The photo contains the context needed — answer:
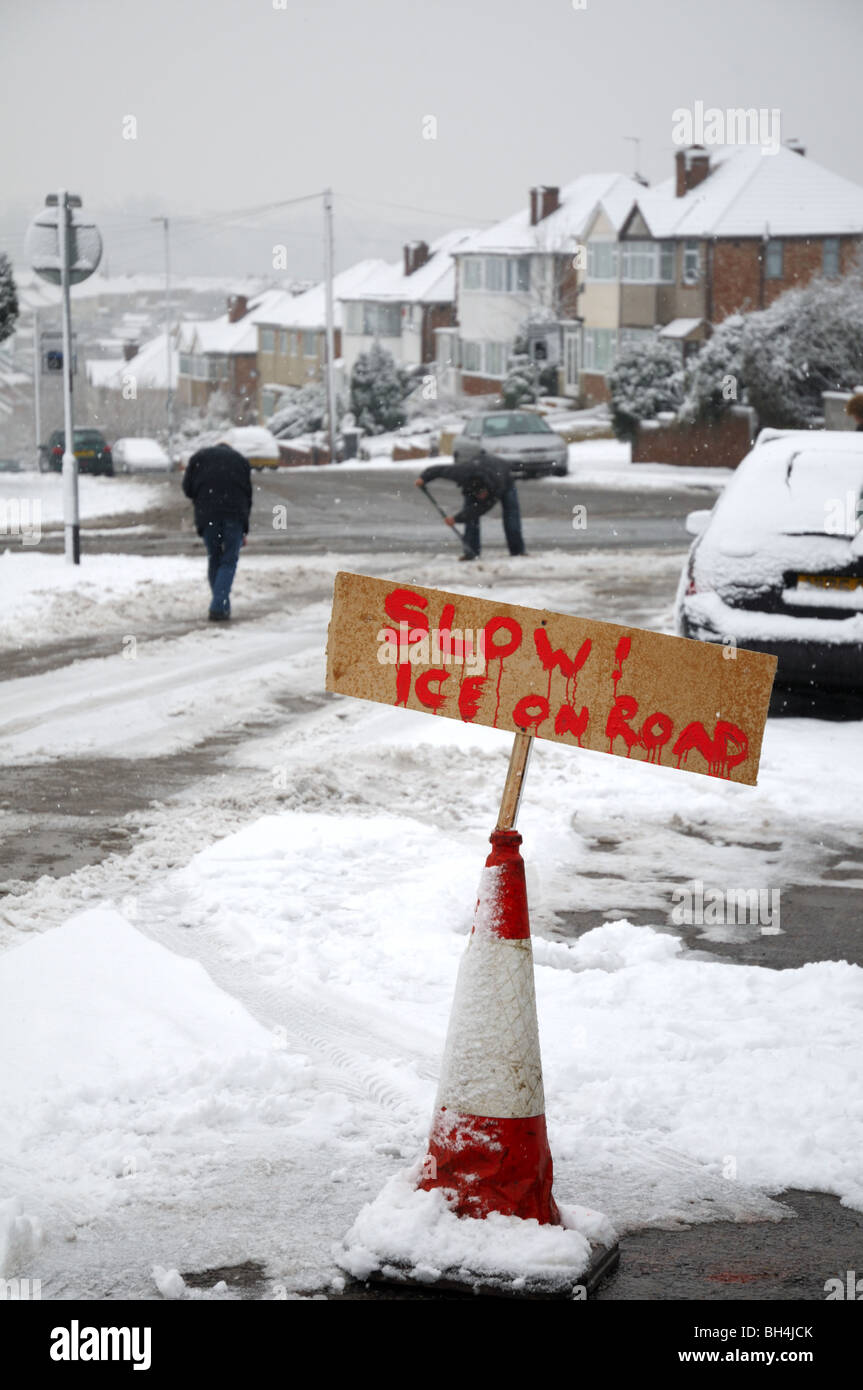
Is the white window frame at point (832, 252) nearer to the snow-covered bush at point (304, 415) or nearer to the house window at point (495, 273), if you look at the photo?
the house window at point (495, 273)

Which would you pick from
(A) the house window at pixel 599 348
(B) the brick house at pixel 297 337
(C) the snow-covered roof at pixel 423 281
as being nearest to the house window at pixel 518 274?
(A) the house window at pixel 599 348

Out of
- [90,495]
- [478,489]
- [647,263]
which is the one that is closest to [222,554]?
[478,489]

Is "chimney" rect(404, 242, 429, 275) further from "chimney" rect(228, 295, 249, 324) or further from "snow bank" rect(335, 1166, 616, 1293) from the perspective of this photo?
"snow bank" rect(335, 1166, 616, 1293)

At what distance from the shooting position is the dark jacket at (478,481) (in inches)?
681

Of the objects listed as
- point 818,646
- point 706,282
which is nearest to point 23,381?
point 706,282

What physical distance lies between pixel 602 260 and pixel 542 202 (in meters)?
9.26

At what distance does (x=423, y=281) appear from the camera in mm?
83438

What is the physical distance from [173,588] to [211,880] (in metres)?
9.28

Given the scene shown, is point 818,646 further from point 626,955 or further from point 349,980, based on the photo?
point 349,980

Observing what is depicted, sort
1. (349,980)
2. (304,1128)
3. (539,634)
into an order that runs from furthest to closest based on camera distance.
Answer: (349,980) → (304,1128) → (539,634)

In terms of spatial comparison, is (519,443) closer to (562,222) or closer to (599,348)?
(599,348)

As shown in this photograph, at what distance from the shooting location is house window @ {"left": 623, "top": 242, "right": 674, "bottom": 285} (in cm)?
5997

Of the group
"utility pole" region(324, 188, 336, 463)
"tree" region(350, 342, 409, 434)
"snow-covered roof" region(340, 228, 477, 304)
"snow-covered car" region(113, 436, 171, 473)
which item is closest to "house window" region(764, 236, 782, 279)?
"utility pole" region(324, 188, 336, 463)
